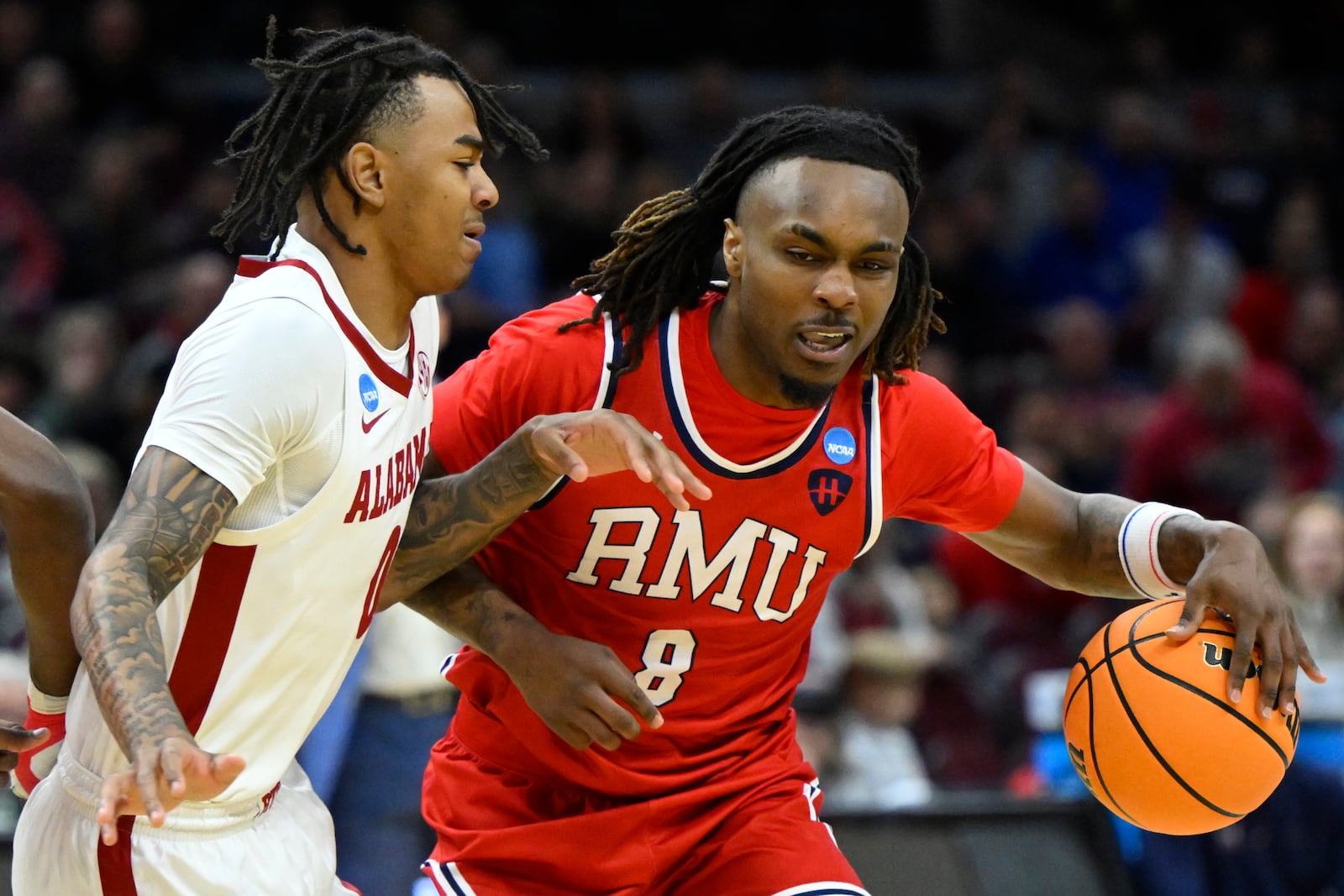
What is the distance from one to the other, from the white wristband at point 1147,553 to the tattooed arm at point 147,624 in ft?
6.15

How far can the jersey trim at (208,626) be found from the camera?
2637 mm

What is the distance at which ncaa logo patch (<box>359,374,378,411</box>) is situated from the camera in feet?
9.02

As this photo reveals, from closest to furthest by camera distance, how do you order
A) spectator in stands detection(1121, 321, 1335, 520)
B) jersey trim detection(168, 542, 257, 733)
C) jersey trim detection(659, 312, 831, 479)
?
jersey trim detection(168, 542, 257, 733) < jersey trim detection(659, 312, 831, 479) < spectator in stands detection(1121, 321, 1335, 520)

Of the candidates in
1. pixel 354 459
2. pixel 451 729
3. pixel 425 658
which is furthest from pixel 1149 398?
pixel 354 459

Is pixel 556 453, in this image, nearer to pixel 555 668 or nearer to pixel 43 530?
pixel 555 668

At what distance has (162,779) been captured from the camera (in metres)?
2.18

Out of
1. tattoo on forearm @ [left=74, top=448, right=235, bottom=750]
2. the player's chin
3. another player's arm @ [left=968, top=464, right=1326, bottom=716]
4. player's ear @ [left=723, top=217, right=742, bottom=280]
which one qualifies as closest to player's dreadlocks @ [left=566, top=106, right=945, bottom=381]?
player's ear @ [left=723, top=217, right=742, bottom=280]

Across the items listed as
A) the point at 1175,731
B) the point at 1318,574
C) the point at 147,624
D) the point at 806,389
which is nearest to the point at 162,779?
the point at 147,624

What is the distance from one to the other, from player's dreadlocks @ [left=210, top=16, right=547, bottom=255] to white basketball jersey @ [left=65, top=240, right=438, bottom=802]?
0.13 meters

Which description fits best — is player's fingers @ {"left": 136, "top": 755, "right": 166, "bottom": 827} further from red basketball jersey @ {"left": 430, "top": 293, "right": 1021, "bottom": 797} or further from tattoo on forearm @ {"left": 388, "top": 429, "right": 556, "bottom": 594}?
red basketball jersey @ {"left": 430, "top": 293, "right": 1021, "bottom": 797}

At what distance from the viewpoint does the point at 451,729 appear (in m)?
3.51

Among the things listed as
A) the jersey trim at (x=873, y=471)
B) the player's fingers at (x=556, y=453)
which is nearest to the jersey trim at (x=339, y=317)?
the player's fingers at (x=556, y=453)

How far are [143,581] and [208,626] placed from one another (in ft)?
0.85

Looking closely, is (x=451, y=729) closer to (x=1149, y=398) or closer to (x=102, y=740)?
(x=102, y=740)
